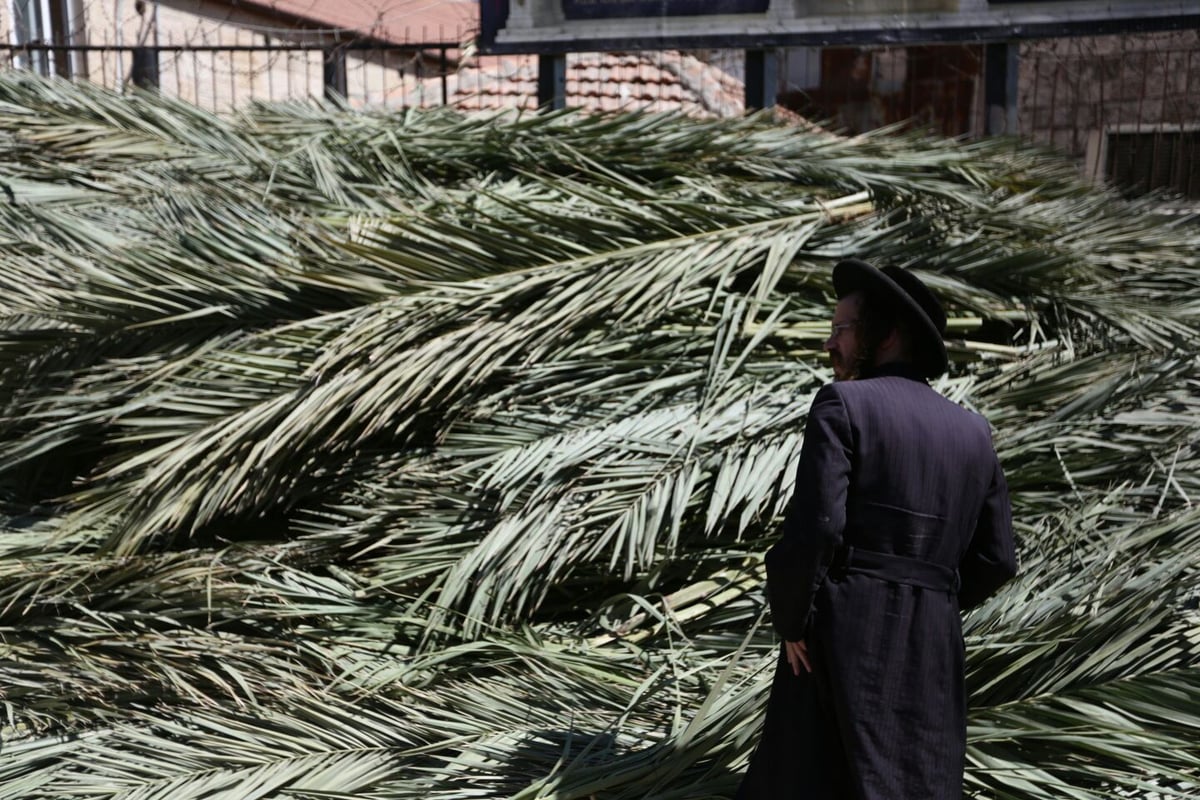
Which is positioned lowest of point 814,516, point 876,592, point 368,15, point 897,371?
point 876,592

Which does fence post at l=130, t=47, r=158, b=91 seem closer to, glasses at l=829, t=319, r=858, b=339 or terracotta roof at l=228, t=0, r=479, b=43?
terracotta roof at l=228, t=0, r=479, b=43

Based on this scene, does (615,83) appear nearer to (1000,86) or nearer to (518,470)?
(1000,86)

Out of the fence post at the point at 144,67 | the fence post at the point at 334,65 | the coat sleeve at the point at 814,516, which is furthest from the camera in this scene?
the fence post at the point at 144,67

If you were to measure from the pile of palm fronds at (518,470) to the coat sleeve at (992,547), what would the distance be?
31 cm

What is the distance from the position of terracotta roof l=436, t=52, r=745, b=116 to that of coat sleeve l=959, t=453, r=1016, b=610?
587cm

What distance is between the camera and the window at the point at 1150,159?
271 inches

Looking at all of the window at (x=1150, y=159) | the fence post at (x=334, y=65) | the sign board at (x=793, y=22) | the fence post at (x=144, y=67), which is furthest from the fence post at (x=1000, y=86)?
the fence post at (x=144, y=67)

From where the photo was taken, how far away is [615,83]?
821 centimetres

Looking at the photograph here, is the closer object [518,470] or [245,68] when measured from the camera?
[518,470]

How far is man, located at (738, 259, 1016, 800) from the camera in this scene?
2.20 metres

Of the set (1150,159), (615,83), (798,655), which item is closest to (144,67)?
(615,83)

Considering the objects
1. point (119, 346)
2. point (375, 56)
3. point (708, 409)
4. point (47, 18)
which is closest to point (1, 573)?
point (119, 346)

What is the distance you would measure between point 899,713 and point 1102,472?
1.45 metres

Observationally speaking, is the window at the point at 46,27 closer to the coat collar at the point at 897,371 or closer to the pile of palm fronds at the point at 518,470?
the pile of palm fronds at the point at 518,470
